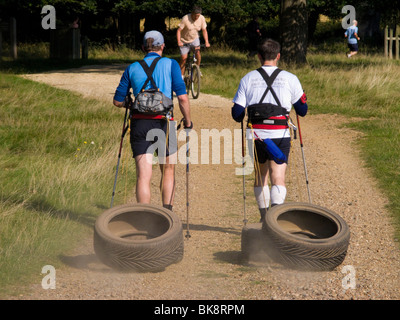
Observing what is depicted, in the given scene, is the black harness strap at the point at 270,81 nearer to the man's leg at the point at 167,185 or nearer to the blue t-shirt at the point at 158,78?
the blue t-shirt at the point at 158,78

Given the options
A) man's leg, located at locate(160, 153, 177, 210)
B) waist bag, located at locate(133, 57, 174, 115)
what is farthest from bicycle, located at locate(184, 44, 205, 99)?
waist bag, located at locate(133, 57, 174, 115)

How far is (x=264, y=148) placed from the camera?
6.48 metres

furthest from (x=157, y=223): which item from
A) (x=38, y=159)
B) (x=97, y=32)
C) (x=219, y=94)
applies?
(x=97, y=32)

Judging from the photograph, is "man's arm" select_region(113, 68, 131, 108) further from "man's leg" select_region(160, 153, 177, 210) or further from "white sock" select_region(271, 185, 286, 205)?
"white sock" select_region(271, 185, 286, 205)

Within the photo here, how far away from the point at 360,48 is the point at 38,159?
76.8 feet

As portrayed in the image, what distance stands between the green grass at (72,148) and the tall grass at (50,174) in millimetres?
12

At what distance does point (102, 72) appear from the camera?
20422 mm

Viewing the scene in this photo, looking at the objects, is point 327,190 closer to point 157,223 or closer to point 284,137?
point 284,137

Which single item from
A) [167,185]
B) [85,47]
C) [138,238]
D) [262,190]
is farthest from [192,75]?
[85,47]

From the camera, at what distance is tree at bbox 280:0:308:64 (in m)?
20.8

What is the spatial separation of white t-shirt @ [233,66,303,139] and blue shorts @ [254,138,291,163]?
0.18 feet

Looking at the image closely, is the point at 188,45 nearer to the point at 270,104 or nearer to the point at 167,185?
the point at 167,185

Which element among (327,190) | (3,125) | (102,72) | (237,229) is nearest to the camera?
(237,229)

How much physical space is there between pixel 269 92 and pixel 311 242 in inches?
57.3
